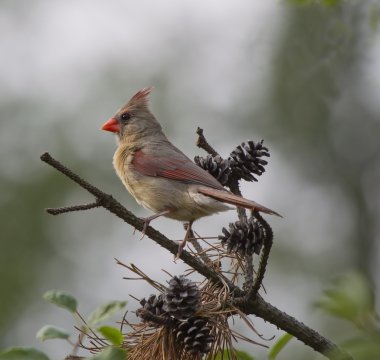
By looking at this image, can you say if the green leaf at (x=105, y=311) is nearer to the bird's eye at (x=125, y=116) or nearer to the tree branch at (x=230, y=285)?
the tree branch at (x=230, y=285)

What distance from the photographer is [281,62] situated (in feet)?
37.4

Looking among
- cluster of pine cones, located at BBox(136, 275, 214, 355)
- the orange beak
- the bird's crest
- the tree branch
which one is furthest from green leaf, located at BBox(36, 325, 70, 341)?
the bird's crest

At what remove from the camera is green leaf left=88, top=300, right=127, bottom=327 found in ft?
7.25

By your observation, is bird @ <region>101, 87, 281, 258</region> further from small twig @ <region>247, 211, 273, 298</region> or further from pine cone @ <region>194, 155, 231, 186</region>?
small twig @ <region>247, 211, 273, 298</region>

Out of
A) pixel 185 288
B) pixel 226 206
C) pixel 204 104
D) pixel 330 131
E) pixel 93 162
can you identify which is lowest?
pixel 185 288

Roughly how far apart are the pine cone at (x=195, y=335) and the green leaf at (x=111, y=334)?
1.20ft

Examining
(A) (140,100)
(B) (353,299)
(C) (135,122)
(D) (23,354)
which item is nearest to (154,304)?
(D) (23,354)

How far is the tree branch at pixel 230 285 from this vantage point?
7.80 ft

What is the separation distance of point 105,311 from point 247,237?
61 cm

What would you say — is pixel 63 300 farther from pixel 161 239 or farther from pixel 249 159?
pixel 249 159

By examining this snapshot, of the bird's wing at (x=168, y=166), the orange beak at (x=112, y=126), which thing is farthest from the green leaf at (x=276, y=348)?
the orange beak at (x=112, y=126)

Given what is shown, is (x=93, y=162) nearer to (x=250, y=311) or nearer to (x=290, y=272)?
(x=290, y=272)

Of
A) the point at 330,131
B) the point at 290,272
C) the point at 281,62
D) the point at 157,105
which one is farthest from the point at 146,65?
the point at 290,272

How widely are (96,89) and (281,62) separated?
281cm
